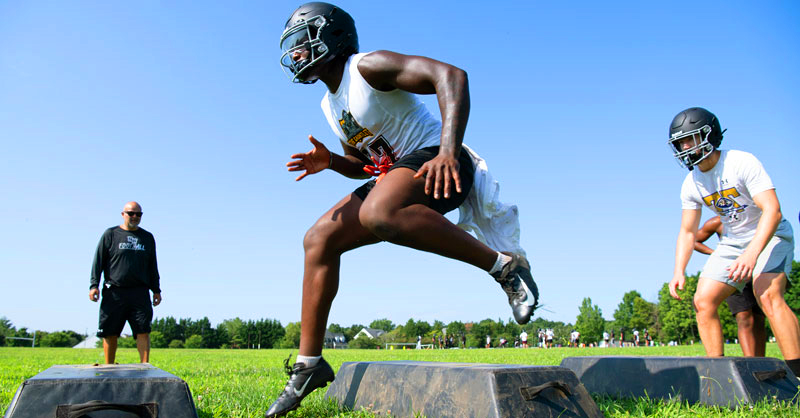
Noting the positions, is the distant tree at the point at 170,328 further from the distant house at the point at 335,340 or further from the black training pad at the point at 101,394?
the black training pad at the point at 101,394

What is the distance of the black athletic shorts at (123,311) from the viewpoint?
7.31 meters

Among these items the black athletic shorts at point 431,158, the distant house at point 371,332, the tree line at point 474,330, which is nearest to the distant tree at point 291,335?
the tree line at point 474,330

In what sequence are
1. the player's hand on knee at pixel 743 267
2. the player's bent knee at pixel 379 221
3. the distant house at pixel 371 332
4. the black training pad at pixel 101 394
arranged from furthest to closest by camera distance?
the distant house at pixel 371 332 < the player's hand on knee at pixel 743 267 < the player's bent knee at pixel 379 221 < the black training pad at pixel 101 394

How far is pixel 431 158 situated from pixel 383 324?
172 m

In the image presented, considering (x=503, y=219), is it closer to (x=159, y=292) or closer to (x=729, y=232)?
(x=729, y=232)

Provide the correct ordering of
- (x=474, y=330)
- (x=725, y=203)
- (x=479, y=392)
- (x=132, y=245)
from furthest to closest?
(x=474, y=330)
(x=132, y=245)
(x=725, y=203)
(x=479, y=392)

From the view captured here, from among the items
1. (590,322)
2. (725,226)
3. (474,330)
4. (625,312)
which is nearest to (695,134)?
(725,226)

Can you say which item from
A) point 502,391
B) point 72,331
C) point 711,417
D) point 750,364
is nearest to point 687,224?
point 750,364

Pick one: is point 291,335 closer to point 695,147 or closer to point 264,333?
point 264,333

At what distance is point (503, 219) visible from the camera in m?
3.57

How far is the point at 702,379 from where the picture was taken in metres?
3.57

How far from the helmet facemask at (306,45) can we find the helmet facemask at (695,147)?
3.58 m

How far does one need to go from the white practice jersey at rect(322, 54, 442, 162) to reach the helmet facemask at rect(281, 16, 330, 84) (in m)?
0.20

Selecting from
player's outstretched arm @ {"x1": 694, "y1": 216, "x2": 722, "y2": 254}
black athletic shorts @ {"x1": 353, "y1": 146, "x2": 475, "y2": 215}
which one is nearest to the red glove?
black athletic shorts @ {"x1": 353, "y1": 146, "x2": 475, "y2": 215}
